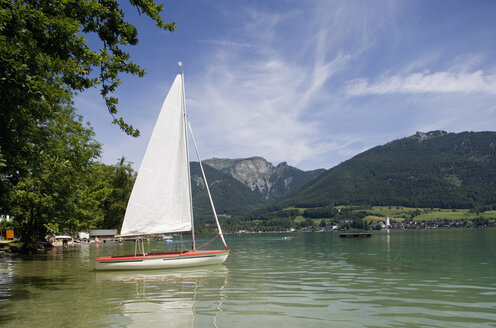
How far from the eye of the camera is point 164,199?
28984mm

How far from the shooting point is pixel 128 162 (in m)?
101

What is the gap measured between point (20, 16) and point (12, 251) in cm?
4983

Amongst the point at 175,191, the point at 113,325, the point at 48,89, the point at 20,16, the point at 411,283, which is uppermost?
the point at 20,16

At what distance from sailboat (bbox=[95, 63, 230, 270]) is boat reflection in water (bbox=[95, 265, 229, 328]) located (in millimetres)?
959

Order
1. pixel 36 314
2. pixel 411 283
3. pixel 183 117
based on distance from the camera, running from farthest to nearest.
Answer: pixel 183 117, pixel 411 283, pixel 36 314

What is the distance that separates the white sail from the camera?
2850 centimetres

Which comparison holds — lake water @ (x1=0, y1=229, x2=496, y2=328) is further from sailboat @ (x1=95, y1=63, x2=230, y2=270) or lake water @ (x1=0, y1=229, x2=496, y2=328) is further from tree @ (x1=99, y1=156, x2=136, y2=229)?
tree @ (x1=99, y1=156, x2=136, y2=229)

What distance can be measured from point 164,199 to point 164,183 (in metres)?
1.31

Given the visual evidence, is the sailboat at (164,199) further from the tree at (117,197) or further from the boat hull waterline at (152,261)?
the tree at (117,197)

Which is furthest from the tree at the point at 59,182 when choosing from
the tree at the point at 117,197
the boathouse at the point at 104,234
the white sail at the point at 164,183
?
the boathouse at the point at 104,234

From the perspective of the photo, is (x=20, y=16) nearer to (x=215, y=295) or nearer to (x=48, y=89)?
(x=48, y=89)

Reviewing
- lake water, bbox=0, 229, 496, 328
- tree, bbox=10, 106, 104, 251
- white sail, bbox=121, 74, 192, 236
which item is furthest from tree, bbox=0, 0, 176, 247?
white sail, bbox=121, 74, 192, 236

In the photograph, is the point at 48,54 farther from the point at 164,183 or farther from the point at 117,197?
the point at 117,197

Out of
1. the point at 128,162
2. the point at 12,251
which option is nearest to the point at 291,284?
the point at 12,251
